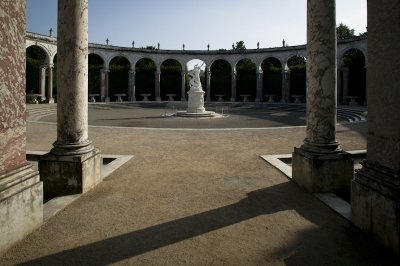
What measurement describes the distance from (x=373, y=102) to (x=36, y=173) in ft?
18.5

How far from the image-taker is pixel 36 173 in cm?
528

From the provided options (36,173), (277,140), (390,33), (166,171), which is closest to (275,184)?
(166,171)

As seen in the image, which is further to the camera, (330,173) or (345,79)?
(345,79)

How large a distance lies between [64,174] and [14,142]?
88.7 inches

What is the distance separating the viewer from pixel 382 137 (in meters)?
4.86

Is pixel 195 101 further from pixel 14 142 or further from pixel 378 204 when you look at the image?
pixel 378 204

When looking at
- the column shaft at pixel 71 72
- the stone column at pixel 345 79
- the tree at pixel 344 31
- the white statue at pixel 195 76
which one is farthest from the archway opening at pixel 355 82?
the column shaft at pixel 71 72

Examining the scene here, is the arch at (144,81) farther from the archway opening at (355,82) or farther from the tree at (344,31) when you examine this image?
the tree at (344,31)

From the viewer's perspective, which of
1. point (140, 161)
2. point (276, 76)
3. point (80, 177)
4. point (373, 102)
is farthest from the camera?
point (276, 76)

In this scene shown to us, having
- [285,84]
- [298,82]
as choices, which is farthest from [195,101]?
[298,82]

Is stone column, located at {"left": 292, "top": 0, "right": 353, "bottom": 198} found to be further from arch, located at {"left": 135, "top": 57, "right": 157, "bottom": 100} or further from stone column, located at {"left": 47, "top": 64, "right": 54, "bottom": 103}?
arch, located at {"left": 135, "top": 57, "right": 157, "bottom": 100}

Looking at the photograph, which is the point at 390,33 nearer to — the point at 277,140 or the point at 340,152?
the point at 340,152

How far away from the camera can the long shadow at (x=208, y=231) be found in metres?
4.24

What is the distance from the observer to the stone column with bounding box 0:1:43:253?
4.51 m
